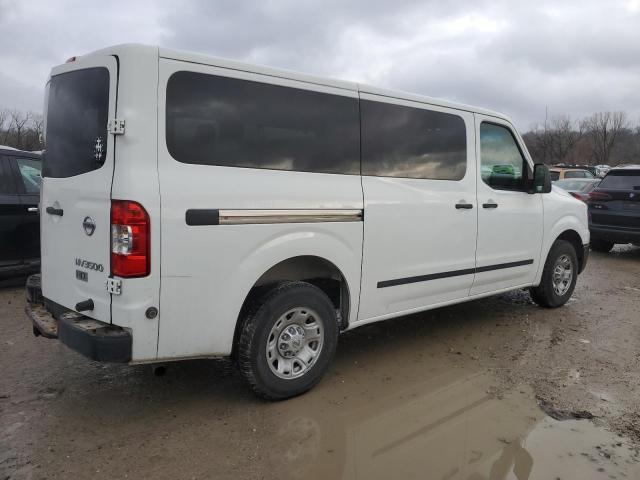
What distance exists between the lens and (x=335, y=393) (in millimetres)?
3861

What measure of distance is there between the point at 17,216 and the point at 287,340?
174 inches

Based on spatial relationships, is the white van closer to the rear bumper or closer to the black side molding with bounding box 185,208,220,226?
the black side molding with bounding box 185,208,220,226

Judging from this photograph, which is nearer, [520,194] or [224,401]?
[224,401]

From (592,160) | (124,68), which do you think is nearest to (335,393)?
(124,68)

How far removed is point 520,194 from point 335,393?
2.89 metres

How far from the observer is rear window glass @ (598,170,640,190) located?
1000 cm

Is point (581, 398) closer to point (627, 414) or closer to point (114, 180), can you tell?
point (627, 414)

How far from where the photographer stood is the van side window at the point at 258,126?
124 inches

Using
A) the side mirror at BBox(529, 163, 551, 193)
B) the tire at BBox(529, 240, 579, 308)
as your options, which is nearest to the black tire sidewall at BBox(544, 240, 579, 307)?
the tire at BBox(529, 240, 579, 308)

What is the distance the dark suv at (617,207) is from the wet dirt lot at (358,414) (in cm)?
548

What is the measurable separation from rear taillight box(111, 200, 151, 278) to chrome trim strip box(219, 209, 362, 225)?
45 cm

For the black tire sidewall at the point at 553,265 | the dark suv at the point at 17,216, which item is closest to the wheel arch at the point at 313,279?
the black tire sidewall at the point at 553,265

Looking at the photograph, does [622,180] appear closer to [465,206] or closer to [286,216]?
[465,206]

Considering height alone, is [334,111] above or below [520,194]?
above
